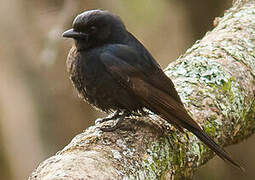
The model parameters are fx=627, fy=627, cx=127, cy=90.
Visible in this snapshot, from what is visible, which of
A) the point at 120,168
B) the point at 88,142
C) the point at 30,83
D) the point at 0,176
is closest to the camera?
the point at 120,168

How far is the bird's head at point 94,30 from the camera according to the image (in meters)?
4.94

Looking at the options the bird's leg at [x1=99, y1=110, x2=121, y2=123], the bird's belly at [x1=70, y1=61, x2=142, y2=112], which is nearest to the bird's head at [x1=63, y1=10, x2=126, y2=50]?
the bird's belly at [x1=70, y1=61, x2=142, y2=112]

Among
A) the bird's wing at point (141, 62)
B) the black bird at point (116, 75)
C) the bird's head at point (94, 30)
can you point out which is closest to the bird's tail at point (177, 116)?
the black bird at point (116, 75)

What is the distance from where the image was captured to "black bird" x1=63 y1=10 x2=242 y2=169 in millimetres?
4695

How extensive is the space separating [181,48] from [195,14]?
0.55 metres

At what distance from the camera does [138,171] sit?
372 centimetres

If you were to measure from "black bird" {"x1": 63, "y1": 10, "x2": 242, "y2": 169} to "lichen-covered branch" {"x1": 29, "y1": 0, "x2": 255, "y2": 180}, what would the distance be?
0.16m

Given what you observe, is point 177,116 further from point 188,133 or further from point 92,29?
point 92,29

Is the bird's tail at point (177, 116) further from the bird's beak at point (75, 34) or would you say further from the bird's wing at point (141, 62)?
the bird's beak at point (75, 34)

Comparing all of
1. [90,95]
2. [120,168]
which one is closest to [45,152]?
[90,95]

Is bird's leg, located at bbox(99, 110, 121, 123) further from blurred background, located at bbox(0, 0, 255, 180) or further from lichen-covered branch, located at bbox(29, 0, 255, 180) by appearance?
blurred background, located at bbox(0, 0, 255, 180)

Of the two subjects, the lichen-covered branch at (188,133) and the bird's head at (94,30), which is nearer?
the lichen-covered branch at (188,133)

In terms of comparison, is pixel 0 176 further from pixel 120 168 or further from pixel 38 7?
pixel 120 168

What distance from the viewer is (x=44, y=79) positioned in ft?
27.6
